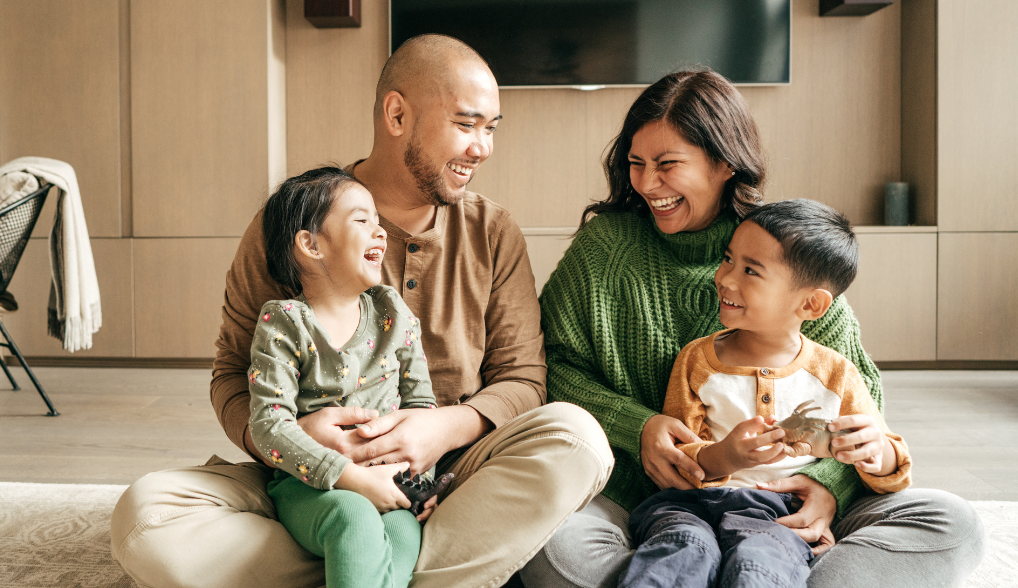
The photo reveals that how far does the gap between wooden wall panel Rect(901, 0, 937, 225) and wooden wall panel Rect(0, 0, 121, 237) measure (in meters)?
3.95

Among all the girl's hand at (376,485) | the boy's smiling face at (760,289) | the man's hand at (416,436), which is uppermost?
the boy's smiling face at (760,289)

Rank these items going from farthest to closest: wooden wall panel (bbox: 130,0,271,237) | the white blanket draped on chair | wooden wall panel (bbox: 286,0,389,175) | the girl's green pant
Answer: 1. wooden wall panel (bbox: 286,0,389,175)
2. wooden wall panel (bbox: 130,0,271,237)
3. the white blanket draped on chair
4. the girl's green pant

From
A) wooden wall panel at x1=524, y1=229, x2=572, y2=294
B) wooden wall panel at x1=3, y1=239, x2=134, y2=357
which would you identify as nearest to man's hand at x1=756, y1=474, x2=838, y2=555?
wooden wall panel at x1=524, y1=229, x2=572, y2=294

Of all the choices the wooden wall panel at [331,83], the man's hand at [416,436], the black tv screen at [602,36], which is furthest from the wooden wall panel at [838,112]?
the man's hand at [416,436]

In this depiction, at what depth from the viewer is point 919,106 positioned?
11.6 ft

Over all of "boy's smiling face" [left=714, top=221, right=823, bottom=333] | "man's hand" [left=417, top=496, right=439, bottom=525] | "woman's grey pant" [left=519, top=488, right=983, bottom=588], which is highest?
"boy's smiling face" [left=714, top=221, right=823, bottom=333]

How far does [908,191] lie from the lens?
362 cm

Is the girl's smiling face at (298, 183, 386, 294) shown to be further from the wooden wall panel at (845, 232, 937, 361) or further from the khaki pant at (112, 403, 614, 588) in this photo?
the wooden wall panel at (845, 232, 937, 361)

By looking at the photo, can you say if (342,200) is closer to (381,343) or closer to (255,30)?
(381,343)

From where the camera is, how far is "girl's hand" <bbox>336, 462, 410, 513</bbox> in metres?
0.99

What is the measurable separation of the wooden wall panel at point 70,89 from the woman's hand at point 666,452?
3.32 meters

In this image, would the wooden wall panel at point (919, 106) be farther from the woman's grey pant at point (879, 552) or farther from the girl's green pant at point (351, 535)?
the girl's green pant at point (351, 535)

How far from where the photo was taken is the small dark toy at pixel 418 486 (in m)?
1.07

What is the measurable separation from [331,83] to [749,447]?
3.35 metres
